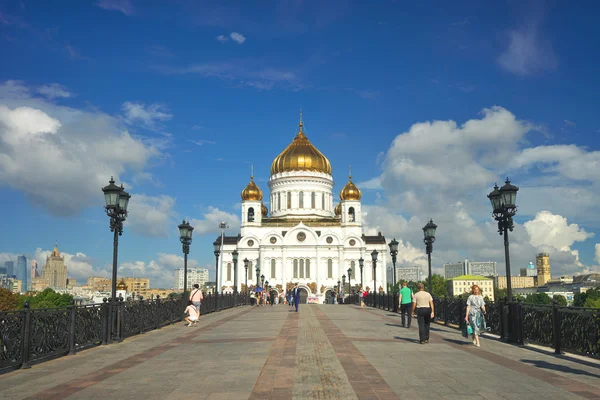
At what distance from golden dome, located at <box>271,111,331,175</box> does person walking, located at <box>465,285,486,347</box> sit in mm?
70243

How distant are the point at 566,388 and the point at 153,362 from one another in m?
7.70

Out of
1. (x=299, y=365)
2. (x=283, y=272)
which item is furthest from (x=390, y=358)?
(x=283, y=272)

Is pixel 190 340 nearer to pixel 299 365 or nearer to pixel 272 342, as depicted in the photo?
pixel 272 342

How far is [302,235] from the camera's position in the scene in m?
79.4

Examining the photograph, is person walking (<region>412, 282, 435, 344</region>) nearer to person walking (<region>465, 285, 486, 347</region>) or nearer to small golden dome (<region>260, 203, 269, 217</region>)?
person walking (<region>465, 285, 486, 347</region>)

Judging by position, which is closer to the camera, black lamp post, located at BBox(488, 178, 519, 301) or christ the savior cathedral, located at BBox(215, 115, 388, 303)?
black lamp post, located at BBox(488, 178, 519, 301)

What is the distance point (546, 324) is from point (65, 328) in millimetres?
11614

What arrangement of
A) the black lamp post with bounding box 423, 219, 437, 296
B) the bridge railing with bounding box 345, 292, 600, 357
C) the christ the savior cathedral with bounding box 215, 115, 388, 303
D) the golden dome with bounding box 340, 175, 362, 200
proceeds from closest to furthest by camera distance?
1. the bridge railing with bounding box 345, 292, 600, 357
2. the black lamp post with bounding box 423, 219, 437, 296
3. the christ the savior cathedral with bounding box 215, 115, 388, 303
4. the golden dome with bounding box 340, 175, 362, 200

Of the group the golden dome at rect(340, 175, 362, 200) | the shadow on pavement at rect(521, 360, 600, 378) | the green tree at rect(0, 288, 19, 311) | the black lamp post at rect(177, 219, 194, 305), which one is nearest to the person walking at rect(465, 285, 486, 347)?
the shadow on pavement at rect(521, 360, 600, 378)

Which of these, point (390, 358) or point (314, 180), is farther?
point (314, 180)

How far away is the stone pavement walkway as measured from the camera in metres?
8.48

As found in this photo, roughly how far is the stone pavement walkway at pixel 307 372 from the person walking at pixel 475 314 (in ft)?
1.57

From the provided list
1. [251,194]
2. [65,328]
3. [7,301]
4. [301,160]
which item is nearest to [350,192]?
[301,160]

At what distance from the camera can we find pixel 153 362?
38.4 ft
